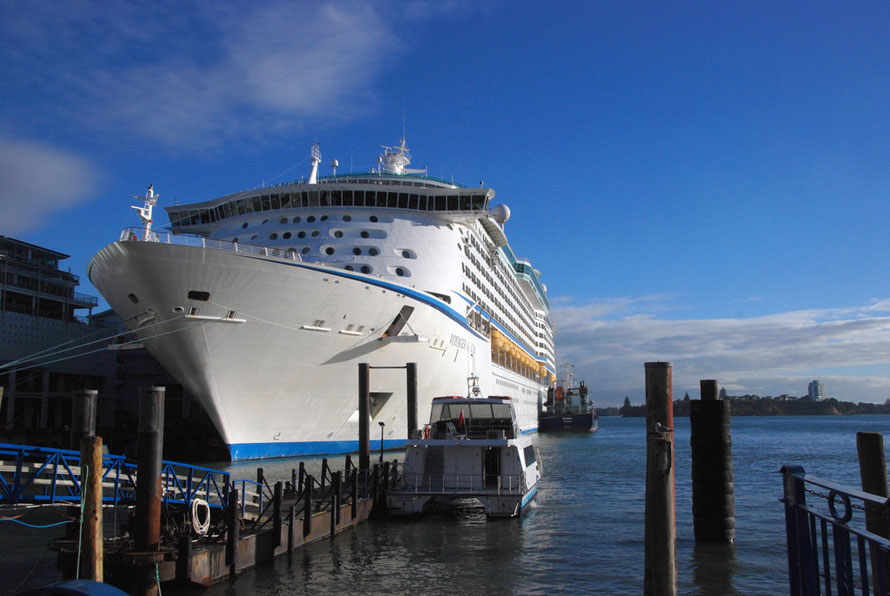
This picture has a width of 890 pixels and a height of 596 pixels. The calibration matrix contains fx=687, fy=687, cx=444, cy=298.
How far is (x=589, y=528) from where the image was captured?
16672 mm

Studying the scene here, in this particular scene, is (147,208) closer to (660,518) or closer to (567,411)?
(660,518)

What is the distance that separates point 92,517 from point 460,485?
9.88 meters

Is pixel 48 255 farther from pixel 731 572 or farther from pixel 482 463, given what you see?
pixel 731 572

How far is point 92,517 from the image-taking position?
8.01 m

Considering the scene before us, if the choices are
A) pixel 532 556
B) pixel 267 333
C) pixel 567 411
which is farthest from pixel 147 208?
pixel 567 411

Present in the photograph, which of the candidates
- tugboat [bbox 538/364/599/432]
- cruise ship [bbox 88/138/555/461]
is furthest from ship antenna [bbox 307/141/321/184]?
tugboat [bbox 538/364/599/432]

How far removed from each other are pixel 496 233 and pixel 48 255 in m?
27.2

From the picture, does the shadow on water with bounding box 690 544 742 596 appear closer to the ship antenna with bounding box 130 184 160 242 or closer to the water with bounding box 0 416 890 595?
the water with bounding box 0 416 890 595

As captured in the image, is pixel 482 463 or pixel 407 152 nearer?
pixel 482 463

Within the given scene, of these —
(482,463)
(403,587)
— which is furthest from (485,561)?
(482,463)

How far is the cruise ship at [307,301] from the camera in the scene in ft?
71.3

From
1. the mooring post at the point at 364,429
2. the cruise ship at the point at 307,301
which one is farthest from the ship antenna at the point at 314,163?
the mooring post at the point at 364,429

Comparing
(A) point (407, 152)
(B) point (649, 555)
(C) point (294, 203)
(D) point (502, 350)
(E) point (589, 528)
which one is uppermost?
(A) point (407, 152)

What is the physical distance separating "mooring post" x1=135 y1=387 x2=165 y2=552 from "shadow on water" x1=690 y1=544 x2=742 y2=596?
8523 millimetres
